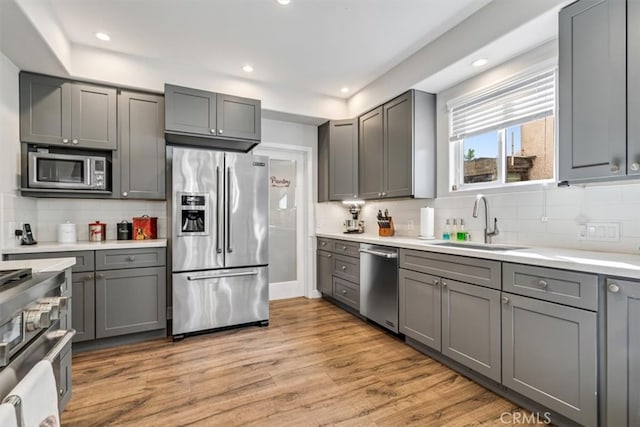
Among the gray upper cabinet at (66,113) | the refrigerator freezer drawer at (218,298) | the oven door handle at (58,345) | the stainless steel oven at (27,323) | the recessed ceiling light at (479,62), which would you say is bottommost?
the refrigerator freezer drawer at (218,298)

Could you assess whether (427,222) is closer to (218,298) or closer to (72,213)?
(218,298)

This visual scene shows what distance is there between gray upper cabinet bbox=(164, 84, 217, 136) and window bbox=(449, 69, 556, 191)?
2517 mm

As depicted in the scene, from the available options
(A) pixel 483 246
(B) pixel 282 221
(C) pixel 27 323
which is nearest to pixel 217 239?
(B) pixel 282 221

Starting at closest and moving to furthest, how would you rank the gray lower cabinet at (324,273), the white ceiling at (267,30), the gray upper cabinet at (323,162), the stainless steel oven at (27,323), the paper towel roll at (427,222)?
the stainless steel oven at (27,323) → the white ceiling at (267,30) → the paper towel roll at (427,222) → the gray lower cabinet at (324,273) → the gray upper cabinet at (323,162)

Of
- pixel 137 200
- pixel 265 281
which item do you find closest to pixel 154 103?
pixel 137 200

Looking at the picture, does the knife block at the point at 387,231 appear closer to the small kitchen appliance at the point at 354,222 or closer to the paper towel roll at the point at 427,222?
the small kitchen appliance at the point at 354,222

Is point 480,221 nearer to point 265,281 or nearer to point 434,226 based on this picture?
point 434,226

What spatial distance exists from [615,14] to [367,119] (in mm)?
2421

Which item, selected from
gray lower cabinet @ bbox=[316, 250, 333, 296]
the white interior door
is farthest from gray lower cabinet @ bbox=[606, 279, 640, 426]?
the white interior door

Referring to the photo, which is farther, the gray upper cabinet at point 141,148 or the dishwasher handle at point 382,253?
the gray upper cabinet at point 141,148

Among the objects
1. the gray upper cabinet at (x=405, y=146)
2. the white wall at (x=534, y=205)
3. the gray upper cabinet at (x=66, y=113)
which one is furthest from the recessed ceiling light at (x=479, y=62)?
the gray upper cabinet at (x=66, y=113)

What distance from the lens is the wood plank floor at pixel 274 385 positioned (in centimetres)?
181

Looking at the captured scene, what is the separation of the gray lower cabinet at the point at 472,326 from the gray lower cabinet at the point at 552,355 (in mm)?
64

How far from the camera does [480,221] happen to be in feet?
9.26
